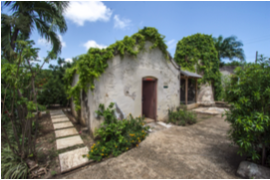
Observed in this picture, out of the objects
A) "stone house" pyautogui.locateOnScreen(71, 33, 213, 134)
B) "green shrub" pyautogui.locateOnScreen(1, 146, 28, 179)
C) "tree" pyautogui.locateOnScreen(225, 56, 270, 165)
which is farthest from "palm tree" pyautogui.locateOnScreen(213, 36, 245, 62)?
"green shrub" pyautogui.locateOnScreen(1, 146, 28, 179)

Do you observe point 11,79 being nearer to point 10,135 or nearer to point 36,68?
point 36,68

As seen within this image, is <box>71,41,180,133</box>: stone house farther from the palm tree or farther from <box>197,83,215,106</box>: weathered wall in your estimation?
the palm tree

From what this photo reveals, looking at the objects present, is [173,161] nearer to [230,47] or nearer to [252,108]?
[252,108]

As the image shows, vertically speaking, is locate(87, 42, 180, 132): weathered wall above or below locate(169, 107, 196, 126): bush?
above

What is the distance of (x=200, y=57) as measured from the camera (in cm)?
1143

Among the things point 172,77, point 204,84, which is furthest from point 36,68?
point 204,84

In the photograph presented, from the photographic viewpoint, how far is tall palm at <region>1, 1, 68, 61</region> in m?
5.09

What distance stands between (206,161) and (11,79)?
469 centimetres

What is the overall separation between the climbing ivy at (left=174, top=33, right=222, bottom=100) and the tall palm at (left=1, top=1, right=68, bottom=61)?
9.45 m

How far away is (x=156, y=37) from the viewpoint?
19.6 ft

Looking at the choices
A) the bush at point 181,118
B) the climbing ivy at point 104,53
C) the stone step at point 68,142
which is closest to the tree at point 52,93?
the climbing ivy at point 104,53

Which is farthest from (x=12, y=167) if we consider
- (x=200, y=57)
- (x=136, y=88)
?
(x=200, y=57)

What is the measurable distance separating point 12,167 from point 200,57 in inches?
509

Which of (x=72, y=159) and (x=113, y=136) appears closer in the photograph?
(x=72, y=159)
